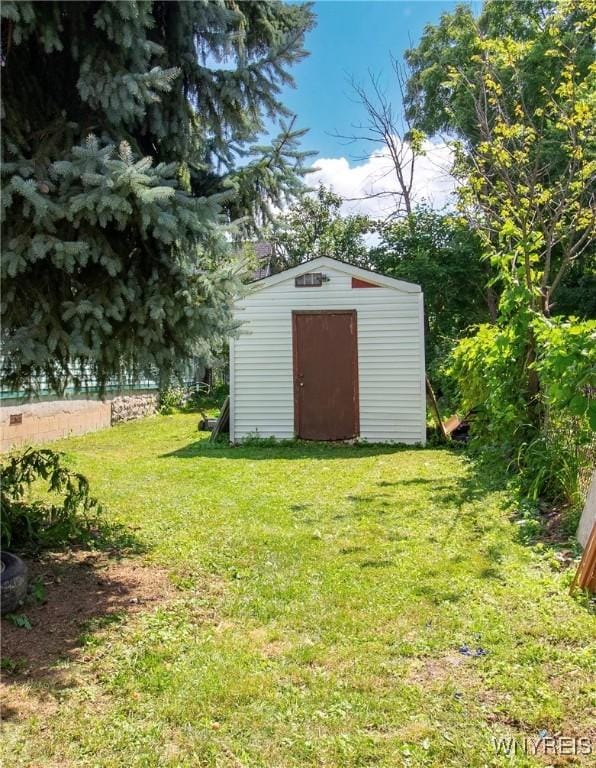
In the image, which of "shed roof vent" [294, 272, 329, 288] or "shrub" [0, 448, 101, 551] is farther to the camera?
"shed roof vent" [294, 272, 329, 288]

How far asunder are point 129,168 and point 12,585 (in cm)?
209

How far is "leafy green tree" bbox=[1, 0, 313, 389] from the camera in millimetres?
2613

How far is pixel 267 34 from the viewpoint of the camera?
345 centimetres

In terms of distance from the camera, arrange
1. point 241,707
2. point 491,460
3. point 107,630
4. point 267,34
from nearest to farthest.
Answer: point 241,707 → point 107,630 → point 267,34 → point 491,460

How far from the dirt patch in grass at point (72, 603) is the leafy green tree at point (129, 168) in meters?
1.17

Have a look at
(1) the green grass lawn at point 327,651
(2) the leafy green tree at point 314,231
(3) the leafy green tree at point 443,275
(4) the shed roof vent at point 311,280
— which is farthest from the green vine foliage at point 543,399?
(2) the leafy green tree at point 314,231

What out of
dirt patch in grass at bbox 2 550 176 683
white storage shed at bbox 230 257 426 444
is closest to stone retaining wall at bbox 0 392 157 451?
white storage shed at bbox 230 257 426 444

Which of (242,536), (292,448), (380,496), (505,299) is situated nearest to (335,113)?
(292,448)

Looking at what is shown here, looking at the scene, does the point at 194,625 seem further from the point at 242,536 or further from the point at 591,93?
the point at 591,93

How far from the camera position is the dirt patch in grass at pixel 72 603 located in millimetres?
2432

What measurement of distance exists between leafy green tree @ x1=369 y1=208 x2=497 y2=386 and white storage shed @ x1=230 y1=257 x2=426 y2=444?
12.0 feet

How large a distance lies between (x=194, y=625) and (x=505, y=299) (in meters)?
4.10

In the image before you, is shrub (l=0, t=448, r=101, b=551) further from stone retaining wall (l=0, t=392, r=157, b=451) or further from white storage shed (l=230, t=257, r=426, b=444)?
white storage shed (l=230, t=257, r=426, b=444)

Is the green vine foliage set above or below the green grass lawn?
above
